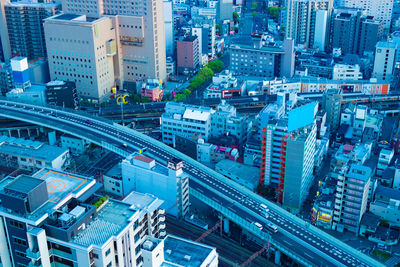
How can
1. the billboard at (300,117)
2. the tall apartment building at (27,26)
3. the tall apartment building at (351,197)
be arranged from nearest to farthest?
1. the tall apartment building at (351,197)
2. the billboard at (300,117)
3. the tall apartment building at (27,26)

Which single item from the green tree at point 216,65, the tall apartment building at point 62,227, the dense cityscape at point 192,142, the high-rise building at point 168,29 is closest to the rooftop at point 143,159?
the dense cityscape at point 192,142

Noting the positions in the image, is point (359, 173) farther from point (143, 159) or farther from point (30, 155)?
point (30, 155)

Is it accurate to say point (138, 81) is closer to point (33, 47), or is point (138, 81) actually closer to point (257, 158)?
point (33, 47)

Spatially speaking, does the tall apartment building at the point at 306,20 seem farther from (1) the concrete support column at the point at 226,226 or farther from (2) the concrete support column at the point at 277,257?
(2) the concrete support column at the point at 277,257

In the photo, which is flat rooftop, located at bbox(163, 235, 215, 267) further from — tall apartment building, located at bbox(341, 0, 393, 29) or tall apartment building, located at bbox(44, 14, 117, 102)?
tall apartment building, located at bbox(341, 0, 393, 29)

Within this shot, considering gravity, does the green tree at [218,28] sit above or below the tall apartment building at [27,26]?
below

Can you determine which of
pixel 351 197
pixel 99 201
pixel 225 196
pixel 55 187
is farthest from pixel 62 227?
pixel 351 197

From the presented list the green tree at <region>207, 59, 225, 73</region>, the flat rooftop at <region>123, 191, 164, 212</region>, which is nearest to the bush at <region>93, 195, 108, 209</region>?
the flat rooftop at <region>123, 191, 164, 212</region>
